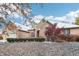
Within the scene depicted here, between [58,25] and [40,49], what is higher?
[58,25]

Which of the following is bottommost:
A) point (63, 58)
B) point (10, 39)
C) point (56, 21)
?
point (63, 58)

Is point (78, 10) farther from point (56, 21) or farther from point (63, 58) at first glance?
point (63, 58)

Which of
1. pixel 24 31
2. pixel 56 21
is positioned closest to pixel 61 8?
pixel 56 21

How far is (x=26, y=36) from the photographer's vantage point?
2.52 metres

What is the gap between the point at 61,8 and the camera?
250 centimetres

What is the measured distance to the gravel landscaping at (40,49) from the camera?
2490 millimetres

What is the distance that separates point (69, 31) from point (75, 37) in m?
0.10

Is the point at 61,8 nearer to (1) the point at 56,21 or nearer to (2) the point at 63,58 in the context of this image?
(1) the point at 56,21

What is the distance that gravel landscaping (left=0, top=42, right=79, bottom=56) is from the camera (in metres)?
2.49

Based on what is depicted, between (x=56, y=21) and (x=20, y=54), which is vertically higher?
(x=56, y=21)

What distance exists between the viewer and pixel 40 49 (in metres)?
2.51

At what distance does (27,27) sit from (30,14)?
0.16 metres

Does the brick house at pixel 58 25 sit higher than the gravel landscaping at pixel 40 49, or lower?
higher

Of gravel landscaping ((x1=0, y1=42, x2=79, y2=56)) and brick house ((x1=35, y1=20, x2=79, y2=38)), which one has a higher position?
brick house ((x1=35, y1=20, x2=79, y2=38))
